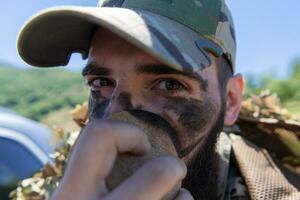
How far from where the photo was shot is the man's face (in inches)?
62.7

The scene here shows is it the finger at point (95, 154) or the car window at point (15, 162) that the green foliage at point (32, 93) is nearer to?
the car window at point (15, 162)

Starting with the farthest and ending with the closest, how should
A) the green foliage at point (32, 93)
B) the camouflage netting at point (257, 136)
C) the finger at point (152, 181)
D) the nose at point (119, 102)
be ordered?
1. the green foliage at point (32, 93)
2. the camouflage netting at point (257, 136)
3. the nose at point (119, 102)
4. the finger at point (152, 181)

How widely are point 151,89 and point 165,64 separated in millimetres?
217

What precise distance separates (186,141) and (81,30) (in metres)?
0.42

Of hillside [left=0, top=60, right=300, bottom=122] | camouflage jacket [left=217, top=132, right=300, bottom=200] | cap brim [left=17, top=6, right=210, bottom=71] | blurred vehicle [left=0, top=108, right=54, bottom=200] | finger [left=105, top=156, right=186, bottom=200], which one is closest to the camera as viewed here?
finger [left=105, top=156, right=186, bottom=200]

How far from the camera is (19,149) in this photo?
346cm

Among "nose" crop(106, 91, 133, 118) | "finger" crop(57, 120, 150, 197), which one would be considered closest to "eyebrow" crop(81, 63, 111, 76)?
"nose" crop(106, 91, 133, 118)

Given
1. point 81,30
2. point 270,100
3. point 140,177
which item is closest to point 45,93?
point 270,100

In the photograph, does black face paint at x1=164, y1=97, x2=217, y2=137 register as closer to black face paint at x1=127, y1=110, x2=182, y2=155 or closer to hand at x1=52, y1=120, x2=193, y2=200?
black face paint at x1=127, y1=110, x2=182, y2=155

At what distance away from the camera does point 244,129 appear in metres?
2.38

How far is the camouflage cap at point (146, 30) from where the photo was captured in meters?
1.35

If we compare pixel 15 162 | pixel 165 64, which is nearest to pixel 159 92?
pixel 165 64

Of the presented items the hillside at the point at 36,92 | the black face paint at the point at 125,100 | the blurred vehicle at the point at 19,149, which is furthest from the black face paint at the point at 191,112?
the hillside at the point at 36,92

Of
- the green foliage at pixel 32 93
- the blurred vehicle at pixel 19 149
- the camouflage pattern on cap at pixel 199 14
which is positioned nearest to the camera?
the camouflage pattern on cap at pixel 199 14
